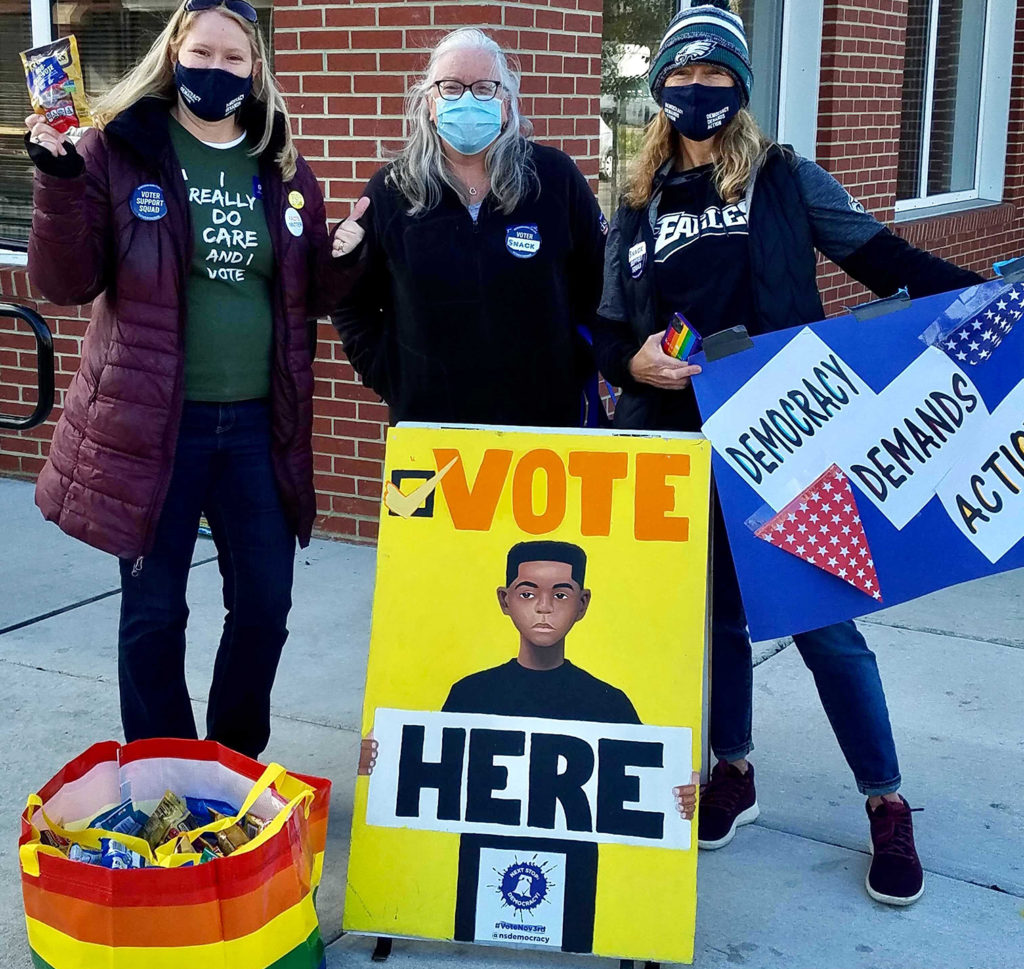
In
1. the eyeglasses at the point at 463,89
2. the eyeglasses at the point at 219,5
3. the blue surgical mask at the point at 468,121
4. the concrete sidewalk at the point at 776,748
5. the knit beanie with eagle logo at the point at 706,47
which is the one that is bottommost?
the concrete sidewalk at the point at 776,748

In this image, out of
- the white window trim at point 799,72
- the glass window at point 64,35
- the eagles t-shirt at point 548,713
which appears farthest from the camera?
the white window trim at point 799,72

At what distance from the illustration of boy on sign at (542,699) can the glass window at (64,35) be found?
12.4 feet

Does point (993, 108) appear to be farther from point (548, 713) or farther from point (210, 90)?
point (548, 713)

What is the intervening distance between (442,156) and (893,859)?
200cm

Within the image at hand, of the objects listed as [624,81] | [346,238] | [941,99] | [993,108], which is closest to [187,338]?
[346,238]

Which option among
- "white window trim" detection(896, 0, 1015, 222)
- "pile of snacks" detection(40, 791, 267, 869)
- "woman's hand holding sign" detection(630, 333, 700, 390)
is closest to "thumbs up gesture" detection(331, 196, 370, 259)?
"woman's hand holding sign" detection(630, 333, 700, 390)

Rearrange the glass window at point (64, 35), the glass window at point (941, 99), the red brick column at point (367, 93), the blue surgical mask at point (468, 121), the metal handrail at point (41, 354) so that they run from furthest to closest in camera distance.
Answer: the glass window at point (941, 99) < the glass window at point (64, 35) < the red brick column at point (367, 93) < the metal handrail at point (41, 354) < the blue surgical mask at point (468, 121)

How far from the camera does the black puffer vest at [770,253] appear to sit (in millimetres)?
2949

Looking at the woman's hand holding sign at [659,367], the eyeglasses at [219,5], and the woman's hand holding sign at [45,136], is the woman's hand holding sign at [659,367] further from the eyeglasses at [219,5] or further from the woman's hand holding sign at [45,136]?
the woman's hand holding sign at [45,136]

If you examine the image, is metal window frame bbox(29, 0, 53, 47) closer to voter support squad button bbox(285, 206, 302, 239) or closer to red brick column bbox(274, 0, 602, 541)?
red brick column bbox(274, 0, 602, 541)

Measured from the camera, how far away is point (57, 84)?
8.73 ft

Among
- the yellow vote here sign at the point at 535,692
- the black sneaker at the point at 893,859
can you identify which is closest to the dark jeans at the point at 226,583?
the yellow vote here sign at the point at 535,692

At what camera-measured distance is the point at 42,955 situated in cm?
246

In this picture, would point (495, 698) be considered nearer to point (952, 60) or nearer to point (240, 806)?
point (240, 806)
